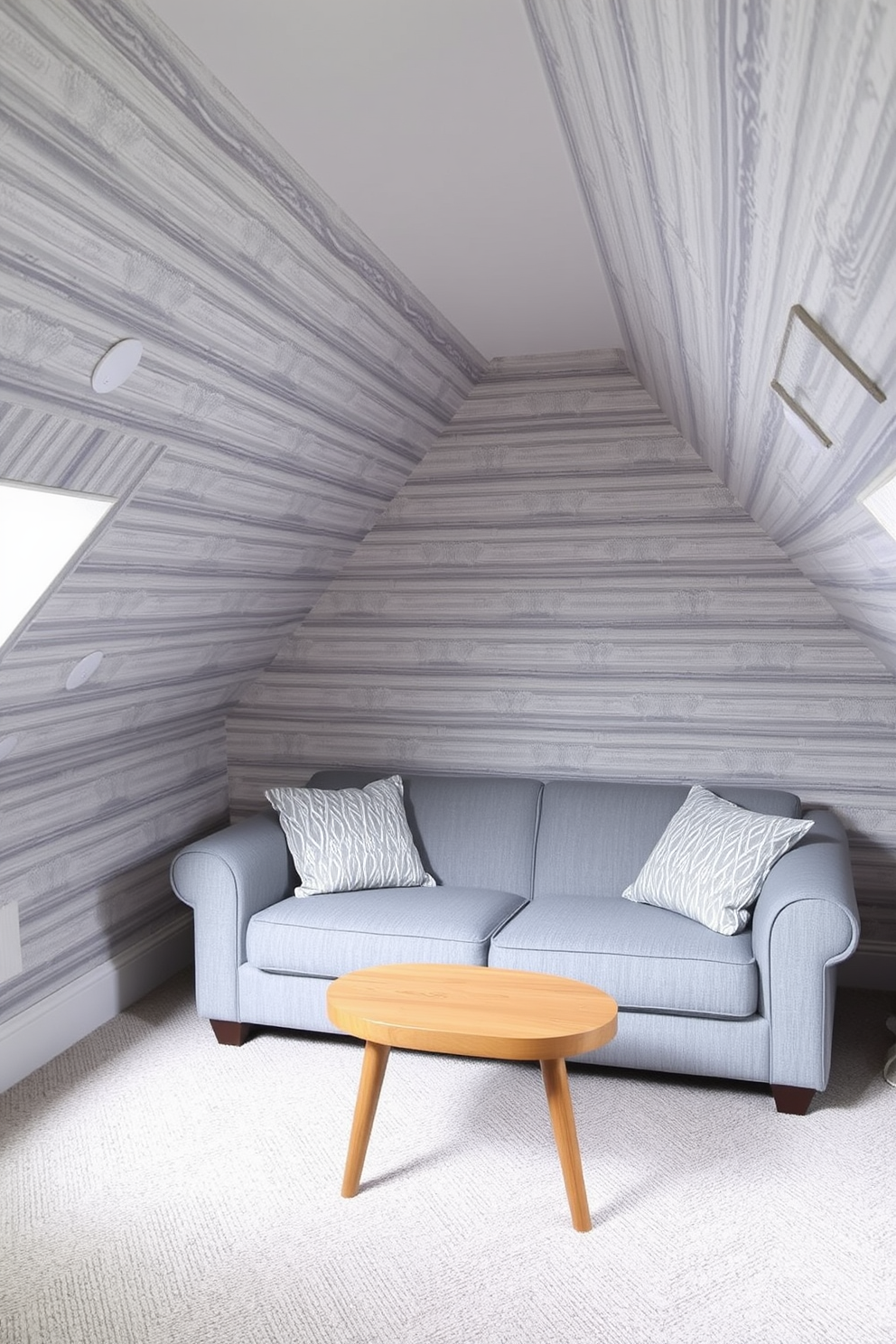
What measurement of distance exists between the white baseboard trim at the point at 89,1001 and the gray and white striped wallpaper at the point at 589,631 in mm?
938

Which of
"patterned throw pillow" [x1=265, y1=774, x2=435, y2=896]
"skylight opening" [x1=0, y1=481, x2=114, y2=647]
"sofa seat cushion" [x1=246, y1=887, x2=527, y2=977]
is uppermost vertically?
"skylight opening" [x1=0, y1=481, x2=114, y2=647]

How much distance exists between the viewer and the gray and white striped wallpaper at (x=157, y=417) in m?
1.61

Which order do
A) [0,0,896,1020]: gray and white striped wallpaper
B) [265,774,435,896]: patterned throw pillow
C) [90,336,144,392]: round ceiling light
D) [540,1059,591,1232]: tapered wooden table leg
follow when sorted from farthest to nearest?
[265,774,435,896]: patterned throw pillow → [540,1059,591,1232]: tapered wooden table leg → [90,336,144,392]: round ceiling light → [0,0,896,1020]: gray and white striped wallpaper

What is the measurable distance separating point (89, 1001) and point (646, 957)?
182 centimetres

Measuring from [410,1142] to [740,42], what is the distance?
262 centimetres

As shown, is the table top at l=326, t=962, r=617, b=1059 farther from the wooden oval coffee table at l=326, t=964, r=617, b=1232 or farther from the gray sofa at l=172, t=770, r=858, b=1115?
the gray sofa at l=172, t=770, r=858, b=1115

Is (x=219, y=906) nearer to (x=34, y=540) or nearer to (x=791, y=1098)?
(x=34, y=540)

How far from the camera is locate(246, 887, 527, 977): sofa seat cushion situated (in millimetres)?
3279

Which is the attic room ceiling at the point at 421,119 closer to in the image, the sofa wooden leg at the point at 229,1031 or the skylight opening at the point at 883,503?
the skylight opening at the point at 883,503

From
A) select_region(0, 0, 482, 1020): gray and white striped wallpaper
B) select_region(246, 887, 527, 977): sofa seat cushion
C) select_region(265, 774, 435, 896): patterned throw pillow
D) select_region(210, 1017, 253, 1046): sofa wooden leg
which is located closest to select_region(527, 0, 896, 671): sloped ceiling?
select_region(0, 0, 482, 1020): gray and white striped wallpaper

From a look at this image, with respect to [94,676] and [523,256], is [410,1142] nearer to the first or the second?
[94,676]

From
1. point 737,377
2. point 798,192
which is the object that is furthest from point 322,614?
point 798,192

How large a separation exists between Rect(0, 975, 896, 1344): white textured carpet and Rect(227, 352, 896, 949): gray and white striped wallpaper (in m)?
1.05

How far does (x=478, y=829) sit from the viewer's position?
3.91 m
